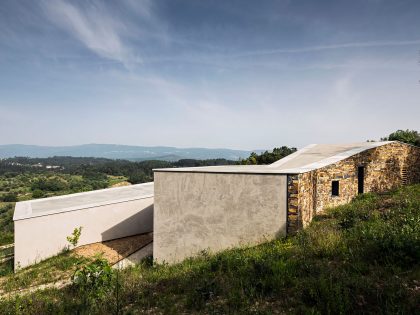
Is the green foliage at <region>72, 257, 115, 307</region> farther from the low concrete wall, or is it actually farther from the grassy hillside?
the low concrete wall

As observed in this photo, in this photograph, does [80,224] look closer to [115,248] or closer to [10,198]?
[115,248]

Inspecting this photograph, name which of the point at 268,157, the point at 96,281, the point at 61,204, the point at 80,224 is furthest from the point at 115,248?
the point at 268,157

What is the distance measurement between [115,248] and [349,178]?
11.7 meters

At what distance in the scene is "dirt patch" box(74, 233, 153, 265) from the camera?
12219 mm

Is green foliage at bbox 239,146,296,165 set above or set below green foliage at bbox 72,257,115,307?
above

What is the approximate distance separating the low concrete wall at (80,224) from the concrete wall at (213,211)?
207 inches

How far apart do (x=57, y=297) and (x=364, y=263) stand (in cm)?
681

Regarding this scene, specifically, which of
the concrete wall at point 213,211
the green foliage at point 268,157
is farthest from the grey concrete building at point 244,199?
the green foliage at point 268,157

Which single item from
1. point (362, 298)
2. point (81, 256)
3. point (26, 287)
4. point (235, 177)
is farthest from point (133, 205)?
point (362, 298)

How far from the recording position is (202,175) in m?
9.62

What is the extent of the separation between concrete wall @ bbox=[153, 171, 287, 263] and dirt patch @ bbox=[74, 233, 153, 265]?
9.49 ft

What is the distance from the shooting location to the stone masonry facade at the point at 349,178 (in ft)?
25.9

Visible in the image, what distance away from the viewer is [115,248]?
43.3ft

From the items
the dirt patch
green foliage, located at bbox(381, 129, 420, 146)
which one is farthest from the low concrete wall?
green foliage, located at bbox(381, 129, 420, 146)
